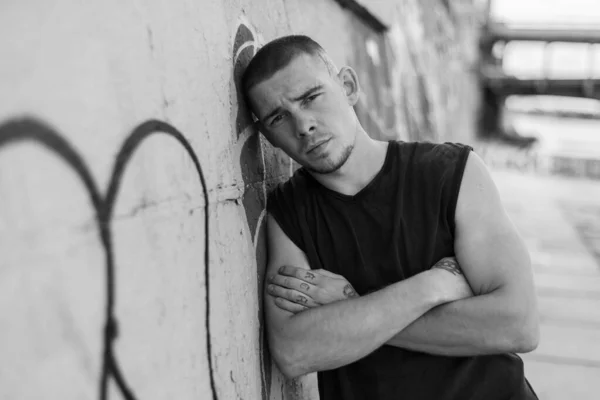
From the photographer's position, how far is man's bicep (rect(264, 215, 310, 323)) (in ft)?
6.70

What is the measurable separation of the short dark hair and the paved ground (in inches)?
117

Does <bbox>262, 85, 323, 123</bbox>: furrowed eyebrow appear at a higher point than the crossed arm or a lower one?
higher

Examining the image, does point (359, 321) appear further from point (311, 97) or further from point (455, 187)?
point (311, 97)

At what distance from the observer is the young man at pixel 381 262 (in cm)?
191

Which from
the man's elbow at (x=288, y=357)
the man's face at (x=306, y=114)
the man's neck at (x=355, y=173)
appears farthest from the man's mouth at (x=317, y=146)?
the man's elbow at (x=288, y=357)

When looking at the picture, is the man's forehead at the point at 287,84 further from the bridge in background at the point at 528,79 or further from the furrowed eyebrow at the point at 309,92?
the bridge in background at the point at 528,79

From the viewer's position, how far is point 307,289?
1978 mm

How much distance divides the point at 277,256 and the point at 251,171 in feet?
1.14

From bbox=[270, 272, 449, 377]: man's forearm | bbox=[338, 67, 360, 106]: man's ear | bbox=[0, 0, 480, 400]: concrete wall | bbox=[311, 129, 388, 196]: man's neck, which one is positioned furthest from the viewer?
bbox=[338, 67, 360, 106]: man's ear

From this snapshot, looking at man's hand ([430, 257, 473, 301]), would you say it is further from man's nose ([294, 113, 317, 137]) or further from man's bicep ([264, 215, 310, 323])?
man's nose ([294, 113, 317, 137])

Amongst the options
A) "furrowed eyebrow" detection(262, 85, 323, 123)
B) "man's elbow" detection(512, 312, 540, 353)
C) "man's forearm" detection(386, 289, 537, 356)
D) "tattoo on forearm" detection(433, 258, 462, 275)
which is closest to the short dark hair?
"furrowed eyebrow" detection(262, 85, 323, 123)

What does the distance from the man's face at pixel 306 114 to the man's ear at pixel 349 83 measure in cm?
16

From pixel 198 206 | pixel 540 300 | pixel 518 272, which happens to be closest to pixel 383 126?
pixel 540 300

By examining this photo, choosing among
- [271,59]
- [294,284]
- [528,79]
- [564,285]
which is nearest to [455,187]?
[294,284]
